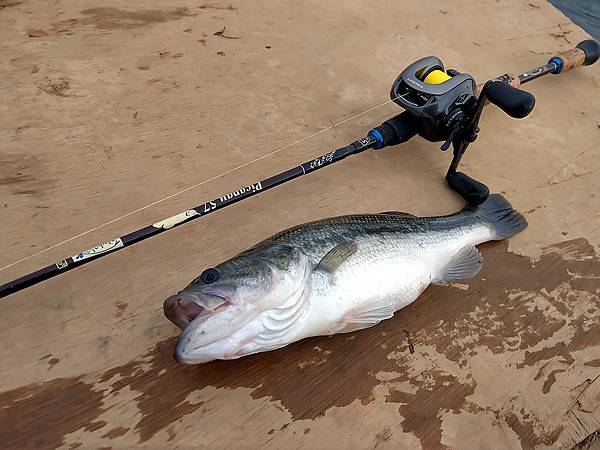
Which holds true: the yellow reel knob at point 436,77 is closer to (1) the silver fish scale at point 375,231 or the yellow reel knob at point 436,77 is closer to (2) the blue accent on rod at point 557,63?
(1) the silver fish scale at point 375,231

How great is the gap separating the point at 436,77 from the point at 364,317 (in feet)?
4.84

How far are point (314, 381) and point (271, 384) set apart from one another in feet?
0.57

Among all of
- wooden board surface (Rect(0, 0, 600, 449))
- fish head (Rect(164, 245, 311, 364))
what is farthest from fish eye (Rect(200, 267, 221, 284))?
wooden board surface (Rect(0, 0, 600, 449))

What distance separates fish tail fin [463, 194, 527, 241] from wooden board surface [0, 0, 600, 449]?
0.07m

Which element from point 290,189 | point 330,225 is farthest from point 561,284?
point 290,189

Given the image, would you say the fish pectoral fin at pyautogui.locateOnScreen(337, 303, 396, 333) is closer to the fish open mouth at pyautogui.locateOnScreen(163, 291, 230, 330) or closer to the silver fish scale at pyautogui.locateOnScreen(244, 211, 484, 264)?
the silver fish scale at pyautogui.locateOnScreen(244, 211, 484, 264)

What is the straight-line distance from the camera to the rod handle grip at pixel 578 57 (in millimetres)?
3622

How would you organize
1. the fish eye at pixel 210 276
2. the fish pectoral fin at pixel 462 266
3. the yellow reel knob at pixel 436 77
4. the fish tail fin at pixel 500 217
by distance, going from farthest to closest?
the yellow reel knob at pixel 436 77
the fish tail fin at pixel 500 217
the fish pectoral fin at pixel 462 266
the fish eye at pixel 210 276

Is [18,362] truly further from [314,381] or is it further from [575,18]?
[575,18]

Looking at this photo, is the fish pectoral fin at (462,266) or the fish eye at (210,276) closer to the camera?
the fish eye at (210,276)

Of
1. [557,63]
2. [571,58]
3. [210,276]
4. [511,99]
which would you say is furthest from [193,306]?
[571,58]

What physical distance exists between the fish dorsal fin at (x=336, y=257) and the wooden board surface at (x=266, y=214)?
12.8 inches

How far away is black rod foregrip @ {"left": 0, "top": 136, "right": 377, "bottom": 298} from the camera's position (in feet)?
6.51

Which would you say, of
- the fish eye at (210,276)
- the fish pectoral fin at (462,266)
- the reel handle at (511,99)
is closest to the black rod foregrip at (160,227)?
the fish eye at (210,276)
